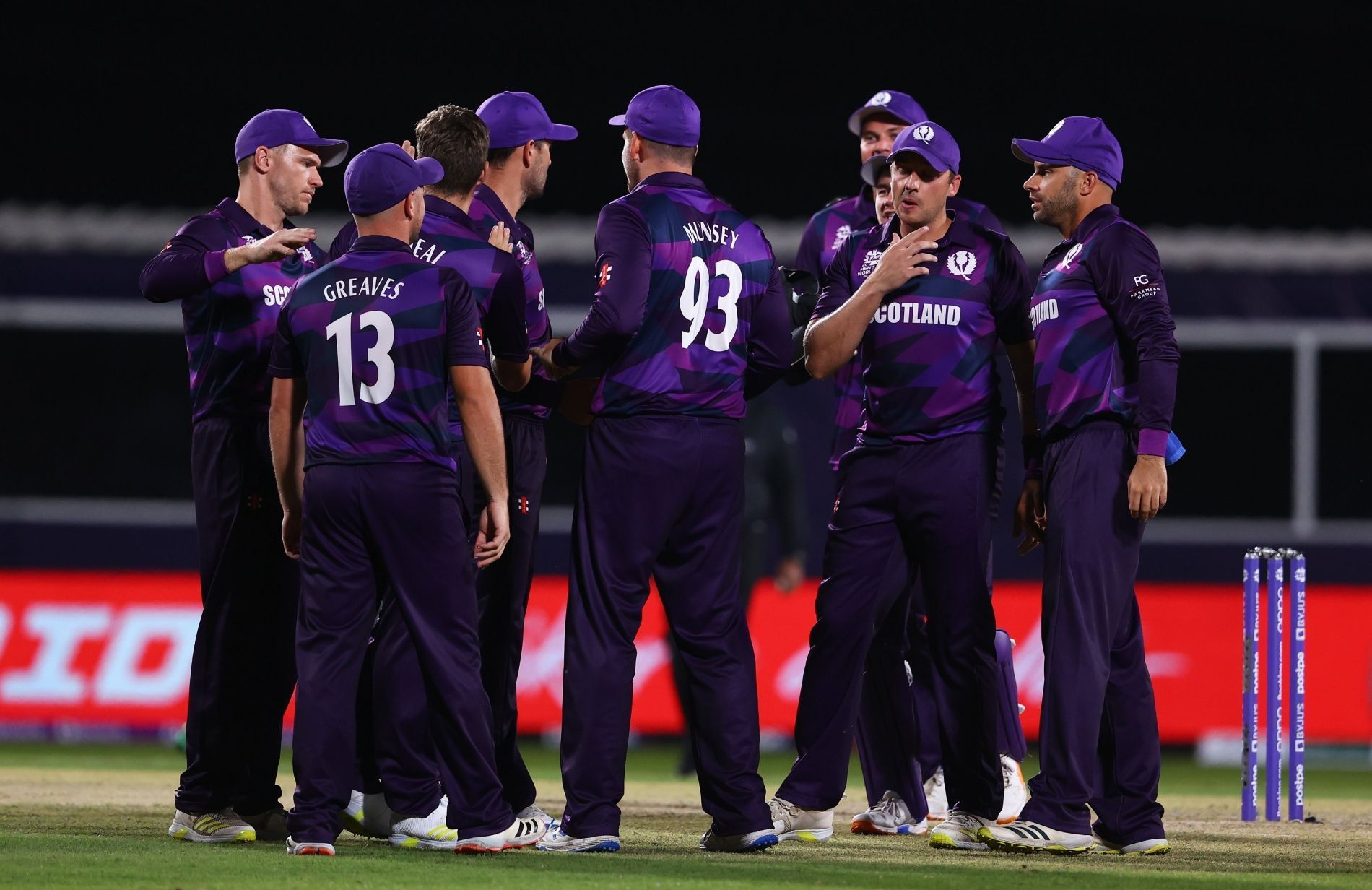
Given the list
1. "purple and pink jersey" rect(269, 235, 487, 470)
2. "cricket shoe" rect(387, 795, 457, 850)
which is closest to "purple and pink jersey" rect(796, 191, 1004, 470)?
"purple and pink jersey" rect(269, 235, 487, 470)

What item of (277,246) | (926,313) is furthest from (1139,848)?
(277,246)

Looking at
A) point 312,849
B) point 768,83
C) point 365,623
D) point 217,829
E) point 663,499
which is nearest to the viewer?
point 312,849

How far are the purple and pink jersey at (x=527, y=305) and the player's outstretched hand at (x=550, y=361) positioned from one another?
33 millimetres

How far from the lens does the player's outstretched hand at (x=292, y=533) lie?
6008 millimetres

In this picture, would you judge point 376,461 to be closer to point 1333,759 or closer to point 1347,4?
point 1333,759

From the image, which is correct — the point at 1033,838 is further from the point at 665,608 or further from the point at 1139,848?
the point at 665,608

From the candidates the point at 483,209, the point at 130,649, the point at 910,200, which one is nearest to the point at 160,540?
the point at 130,649

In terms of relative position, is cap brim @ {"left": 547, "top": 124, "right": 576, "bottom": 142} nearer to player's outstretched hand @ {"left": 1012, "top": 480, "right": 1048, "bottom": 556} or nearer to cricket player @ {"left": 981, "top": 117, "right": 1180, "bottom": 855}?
cricket player @ {"left": 981, "top": 117, "right": 1180, "bottom": 855}

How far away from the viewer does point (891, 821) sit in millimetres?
7012

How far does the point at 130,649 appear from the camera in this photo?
11875 millimetres

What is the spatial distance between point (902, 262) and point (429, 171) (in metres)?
1.59

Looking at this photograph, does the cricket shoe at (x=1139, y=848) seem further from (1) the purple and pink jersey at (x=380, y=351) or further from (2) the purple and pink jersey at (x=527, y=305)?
(1) the purple and pink jersey at (x=380, y=351)

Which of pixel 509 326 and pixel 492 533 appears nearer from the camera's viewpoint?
pixel 492 533

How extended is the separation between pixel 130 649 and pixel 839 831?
6313mm
